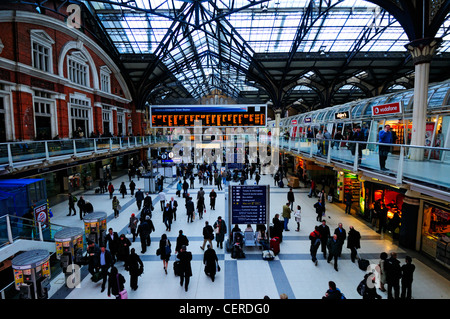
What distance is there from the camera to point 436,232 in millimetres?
10570

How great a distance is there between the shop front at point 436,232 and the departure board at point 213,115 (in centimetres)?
797

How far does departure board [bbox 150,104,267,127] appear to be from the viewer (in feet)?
38.3

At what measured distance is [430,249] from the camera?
10.5m

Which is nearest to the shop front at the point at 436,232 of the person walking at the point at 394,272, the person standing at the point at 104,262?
the person walking at the point at 394,272

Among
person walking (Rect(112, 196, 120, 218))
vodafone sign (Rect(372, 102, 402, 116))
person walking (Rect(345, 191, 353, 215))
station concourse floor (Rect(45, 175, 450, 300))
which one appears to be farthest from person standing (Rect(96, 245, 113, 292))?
person walking (Rect(345, 191, 353, 215))

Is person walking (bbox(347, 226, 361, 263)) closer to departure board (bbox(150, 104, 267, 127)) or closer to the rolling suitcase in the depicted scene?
the rolling suitcase

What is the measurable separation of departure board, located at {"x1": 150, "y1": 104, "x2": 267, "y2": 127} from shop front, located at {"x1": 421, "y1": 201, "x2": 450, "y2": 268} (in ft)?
26.2

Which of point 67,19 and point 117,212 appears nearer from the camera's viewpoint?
point 117,212

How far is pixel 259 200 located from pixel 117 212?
880 centimetres

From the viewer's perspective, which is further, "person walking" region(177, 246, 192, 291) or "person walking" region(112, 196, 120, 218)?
"person walking" region(112, 196, 120, 218)

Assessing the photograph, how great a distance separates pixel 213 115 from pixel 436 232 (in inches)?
419

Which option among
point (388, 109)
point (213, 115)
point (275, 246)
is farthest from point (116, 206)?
point (388, 109)

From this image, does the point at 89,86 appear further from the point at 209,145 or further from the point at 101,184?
the point at 209,145

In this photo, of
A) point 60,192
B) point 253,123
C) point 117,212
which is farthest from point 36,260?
point 60,192
